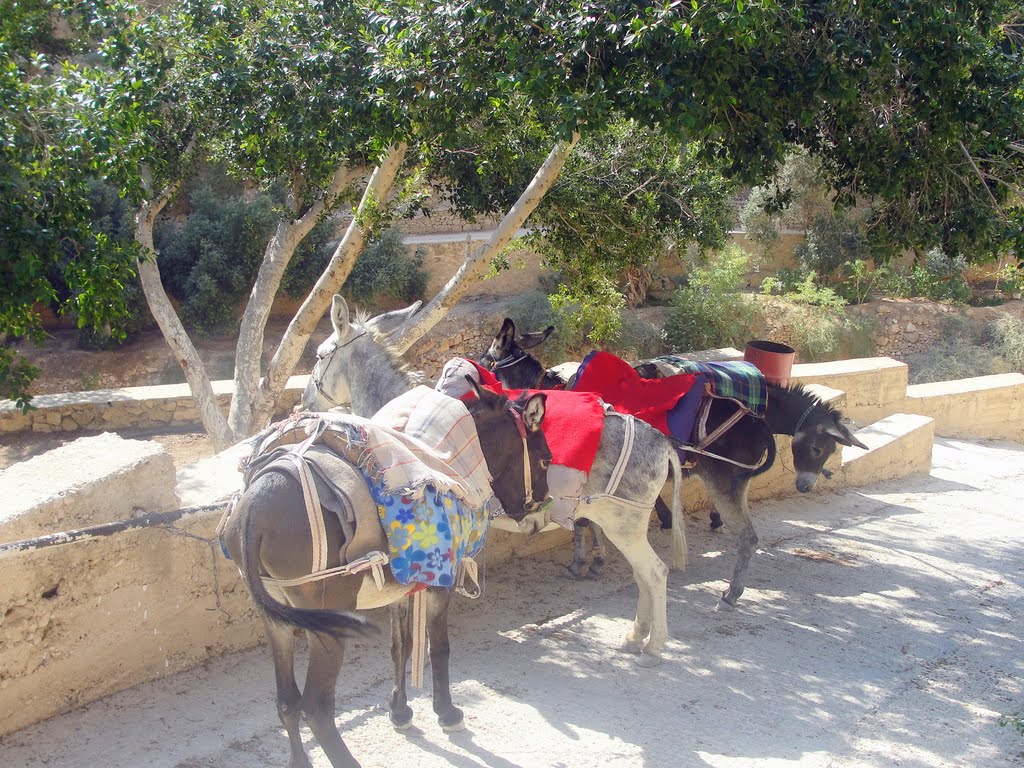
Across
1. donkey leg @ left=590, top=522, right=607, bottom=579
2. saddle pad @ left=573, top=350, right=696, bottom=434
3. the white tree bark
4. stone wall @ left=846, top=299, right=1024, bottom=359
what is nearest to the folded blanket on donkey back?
saddle pad @ left=573, top=350, right=696, bottom=434

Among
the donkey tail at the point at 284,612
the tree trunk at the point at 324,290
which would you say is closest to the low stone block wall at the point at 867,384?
the tree trunk at the point at 324,290

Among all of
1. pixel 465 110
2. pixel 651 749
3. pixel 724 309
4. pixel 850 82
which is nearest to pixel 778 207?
pixel 850 82

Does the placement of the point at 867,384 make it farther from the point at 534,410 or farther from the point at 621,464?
the point at 534,410

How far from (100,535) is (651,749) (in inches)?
114

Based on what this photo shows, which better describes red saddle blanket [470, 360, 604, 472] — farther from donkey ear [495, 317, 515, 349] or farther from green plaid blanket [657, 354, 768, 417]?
donkey ear [495, 317, 515, 349]

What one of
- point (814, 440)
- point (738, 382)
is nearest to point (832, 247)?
point (814, 440)

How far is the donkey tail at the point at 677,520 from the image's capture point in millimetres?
5723

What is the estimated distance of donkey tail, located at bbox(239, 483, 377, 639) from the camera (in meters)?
3.57

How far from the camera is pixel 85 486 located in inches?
175

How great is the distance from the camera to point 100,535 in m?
4.28

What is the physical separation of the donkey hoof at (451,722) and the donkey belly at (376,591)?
0.82m

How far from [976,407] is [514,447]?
34.5 feet

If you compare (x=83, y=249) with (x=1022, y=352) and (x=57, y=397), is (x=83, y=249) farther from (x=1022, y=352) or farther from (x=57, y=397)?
(x=1022, y=352)

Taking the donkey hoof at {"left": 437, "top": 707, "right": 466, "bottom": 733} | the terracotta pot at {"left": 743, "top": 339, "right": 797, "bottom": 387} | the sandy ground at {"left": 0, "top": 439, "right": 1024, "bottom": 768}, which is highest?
the terracotta pot at {"left": 743, "top": 339, "right": 797, "bottom": 387}
